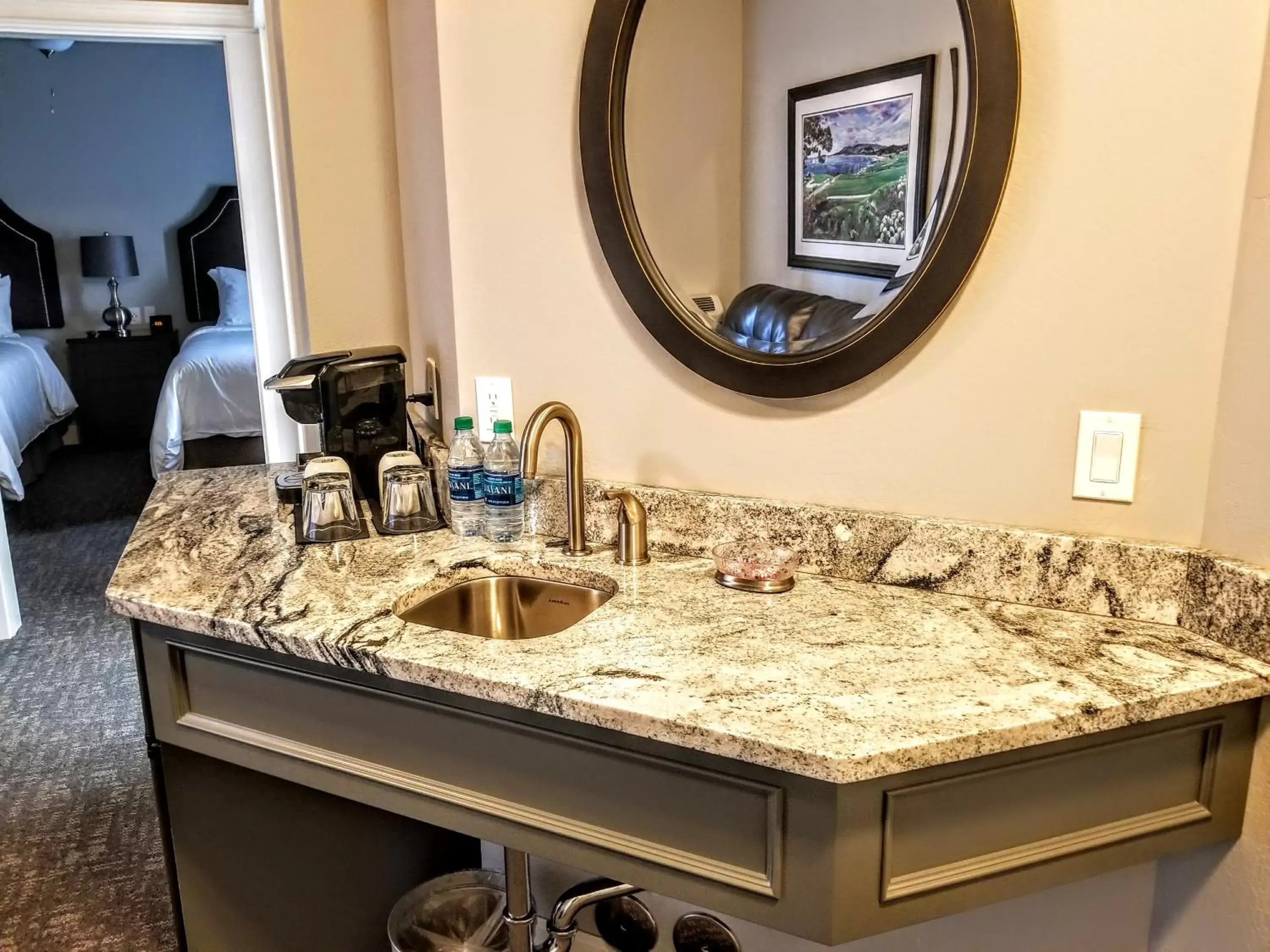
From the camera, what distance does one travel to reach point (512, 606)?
161 cm

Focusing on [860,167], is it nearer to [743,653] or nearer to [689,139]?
[689,139]

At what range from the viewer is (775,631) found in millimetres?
1293

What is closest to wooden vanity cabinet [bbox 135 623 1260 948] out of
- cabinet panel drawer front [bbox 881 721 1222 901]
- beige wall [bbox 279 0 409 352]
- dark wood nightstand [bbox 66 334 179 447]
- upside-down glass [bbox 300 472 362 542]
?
cabinet panel drawer front [bbox 881 721 1222 901]

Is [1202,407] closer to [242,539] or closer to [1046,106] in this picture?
[1046,106]

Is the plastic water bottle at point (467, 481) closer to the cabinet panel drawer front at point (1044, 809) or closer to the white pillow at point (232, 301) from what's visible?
the cabinet panel drawer front at point (1044, 809)

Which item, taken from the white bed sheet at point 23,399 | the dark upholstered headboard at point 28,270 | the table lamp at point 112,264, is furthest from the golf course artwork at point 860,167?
the dark upholstered headboard at point 28,270

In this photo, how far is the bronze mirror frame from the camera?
1.24 m

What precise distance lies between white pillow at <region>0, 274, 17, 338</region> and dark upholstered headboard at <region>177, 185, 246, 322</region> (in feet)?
3.34

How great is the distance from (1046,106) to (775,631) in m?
0.76

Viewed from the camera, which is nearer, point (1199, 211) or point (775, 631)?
point (1199, 211)

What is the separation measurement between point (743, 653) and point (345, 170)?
153 cm

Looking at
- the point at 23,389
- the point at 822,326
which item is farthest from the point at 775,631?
the point at 23,389

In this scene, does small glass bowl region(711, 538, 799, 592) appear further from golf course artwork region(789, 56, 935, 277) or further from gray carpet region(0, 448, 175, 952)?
gray carpet region(0, 448, 175, 952)

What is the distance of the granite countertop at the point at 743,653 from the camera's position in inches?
40.9
